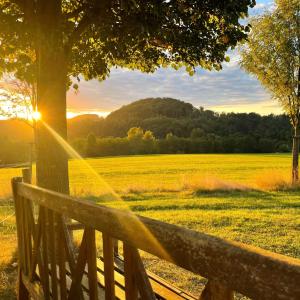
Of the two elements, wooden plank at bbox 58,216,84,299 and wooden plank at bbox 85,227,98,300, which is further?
wooden plank at bbox 58,216,84,299

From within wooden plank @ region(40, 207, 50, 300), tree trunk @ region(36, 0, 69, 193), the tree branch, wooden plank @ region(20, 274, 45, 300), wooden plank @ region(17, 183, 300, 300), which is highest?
the tree branch

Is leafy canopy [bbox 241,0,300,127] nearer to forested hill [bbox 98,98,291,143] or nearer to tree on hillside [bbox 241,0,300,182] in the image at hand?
tree on hillside [bbox 241,0,300,182]

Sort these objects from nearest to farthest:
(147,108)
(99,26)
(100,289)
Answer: (100,289) → (99,26) → (147,108)

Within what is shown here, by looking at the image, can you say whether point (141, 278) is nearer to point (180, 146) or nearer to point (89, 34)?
point (89, 34)

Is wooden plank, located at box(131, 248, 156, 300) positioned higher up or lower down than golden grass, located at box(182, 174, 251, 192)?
higher up

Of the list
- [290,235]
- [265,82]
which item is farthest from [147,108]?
[290,235]

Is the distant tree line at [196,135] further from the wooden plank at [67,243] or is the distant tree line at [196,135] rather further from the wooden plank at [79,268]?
the wooden plank at [79,268]

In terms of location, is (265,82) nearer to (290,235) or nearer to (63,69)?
(290,235)

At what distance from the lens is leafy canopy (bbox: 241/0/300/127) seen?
22.8 metres

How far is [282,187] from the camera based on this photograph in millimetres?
22016

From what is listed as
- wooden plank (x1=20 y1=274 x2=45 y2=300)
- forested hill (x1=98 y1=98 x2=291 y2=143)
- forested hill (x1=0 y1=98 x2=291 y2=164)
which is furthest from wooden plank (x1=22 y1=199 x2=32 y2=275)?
forested hill (x1=98 y1=98 x2=291 y2=143)

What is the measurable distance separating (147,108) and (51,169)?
17393 cm

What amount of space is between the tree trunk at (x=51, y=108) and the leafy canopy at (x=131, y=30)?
64 millimetres

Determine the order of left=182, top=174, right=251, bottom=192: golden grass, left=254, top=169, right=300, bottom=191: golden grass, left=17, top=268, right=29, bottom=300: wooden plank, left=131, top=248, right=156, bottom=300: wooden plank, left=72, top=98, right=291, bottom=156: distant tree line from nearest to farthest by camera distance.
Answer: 1. left=131, top=248, right=156, bottom=300: wooden plank
2. left=17, top=268, right=29, bottom=300: wooden plank
3. left=254, top=169, right=300, bottom=191: golden grass
4. left=182, top=174, right=251, bottom=192: golden grass
5. left=72, top=98, right=291, bottom=156: distant tree line
